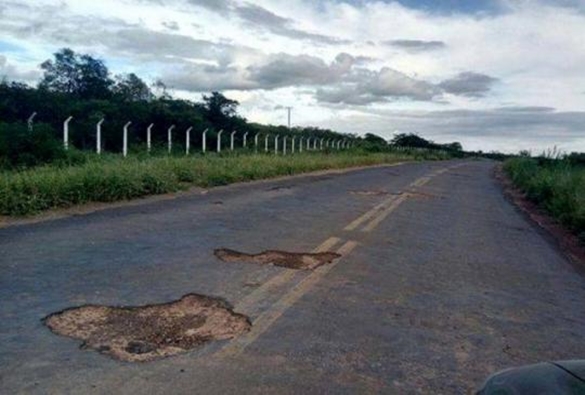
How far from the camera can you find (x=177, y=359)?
4195 mm

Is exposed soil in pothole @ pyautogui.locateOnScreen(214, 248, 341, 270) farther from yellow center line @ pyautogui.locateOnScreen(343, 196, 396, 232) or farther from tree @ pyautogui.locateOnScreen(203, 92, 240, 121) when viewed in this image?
tree @ pyautogui.locateOnScreen(203, 92, 240, 121)

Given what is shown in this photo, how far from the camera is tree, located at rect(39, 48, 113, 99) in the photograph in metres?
44.3

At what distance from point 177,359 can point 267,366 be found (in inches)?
24.1

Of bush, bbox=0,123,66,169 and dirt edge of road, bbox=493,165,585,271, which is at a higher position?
bush, bbox=0,123,66,169

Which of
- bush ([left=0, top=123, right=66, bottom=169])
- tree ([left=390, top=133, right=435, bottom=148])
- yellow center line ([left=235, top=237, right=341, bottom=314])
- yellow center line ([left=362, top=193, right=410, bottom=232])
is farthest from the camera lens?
tree ([left=390, top=133, right=435, bottom=148])

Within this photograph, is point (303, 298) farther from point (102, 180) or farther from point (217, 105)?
point (217, 105)

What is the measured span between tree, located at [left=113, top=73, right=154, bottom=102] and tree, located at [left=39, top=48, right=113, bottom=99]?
Result: 4.83 ft

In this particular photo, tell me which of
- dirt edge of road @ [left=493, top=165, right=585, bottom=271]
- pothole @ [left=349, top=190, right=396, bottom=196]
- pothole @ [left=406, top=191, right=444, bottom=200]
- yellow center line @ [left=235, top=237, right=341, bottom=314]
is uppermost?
yellow center line @ [left=235, top=237, right=341, bottom=314]

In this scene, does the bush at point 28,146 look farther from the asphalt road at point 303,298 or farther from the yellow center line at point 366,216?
the yellow center line at point 366,216

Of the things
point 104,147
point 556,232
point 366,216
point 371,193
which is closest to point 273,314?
point 366,216

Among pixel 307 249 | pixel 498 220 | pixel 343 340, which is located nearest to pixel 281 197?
pixel 498 220

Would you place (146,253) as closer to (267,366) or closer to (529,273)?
(267,366)

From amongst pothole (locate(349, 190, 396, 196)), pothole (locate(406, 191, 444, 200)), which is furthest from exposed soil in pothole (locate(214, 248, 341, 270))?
pothole (locate(406, 191, 444, 200))

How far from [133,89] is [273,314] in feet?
156
